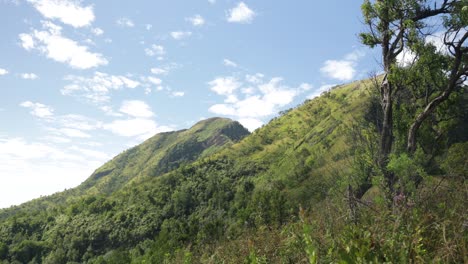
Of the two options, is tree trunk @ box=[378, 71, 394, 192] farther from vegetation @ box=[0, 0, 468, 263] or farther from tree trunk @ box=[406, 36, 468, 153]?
tree trunk @ box=[406, 36, 468, 153]

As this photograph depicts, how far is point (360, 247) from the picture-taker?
143 inches

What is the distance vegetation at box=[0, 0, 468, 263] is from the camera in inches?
185

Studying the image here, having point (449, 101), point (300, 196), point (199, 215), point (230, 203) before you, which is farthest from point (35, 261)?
point (449, 101)

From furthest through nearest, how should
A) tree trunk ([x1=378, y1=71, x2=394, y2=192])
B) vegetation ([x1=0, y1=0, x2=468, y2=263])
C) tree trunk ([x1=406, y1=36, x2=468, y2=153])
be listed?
1. tree trunk ([x1=406, y1=36, x2=468, y2=153])
2. tree trunk ([x1=378, y1=71, x2=394, y2=192])
3. vegetation ([x1=0, y1=0, x2=468, y2=263])

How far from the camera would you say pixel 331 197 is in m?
9.36

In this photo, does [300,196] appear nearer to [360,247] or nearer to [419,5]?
[419,5]

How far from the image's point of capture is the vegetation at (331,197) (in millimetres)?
4707

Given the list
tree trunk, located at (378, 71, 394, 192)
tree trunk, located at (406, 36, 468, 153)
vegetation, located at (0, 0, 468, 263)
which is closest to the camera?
vegetation, located at (0, 0, 468, 263)

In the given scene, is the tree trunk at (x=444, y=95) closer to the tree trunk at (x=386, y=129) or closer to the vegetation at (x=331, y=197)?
the vegetation at (x=331, y=197)

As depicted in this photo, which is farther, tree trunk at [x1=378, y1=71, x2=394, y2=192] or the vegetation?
tree trunk at [x1=378, y1=71, x2=394, y2=192]

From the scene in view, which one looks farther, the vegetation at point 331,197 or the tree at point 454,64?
the tree at point 454,64

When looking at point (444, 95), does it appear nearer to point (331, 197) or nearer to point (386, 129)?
point (386, 129)

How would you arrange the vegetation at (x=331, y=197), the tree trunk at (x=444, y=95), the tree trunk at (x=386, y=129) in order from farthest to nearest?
the tree trunk at (x=444, y=95)
the tree trunk at (x=386, y=129)
the vegetation at (x=331, y=197)

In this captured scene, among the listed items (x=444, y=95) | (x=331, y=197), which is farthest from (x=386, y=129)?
(x=331, y=197)
